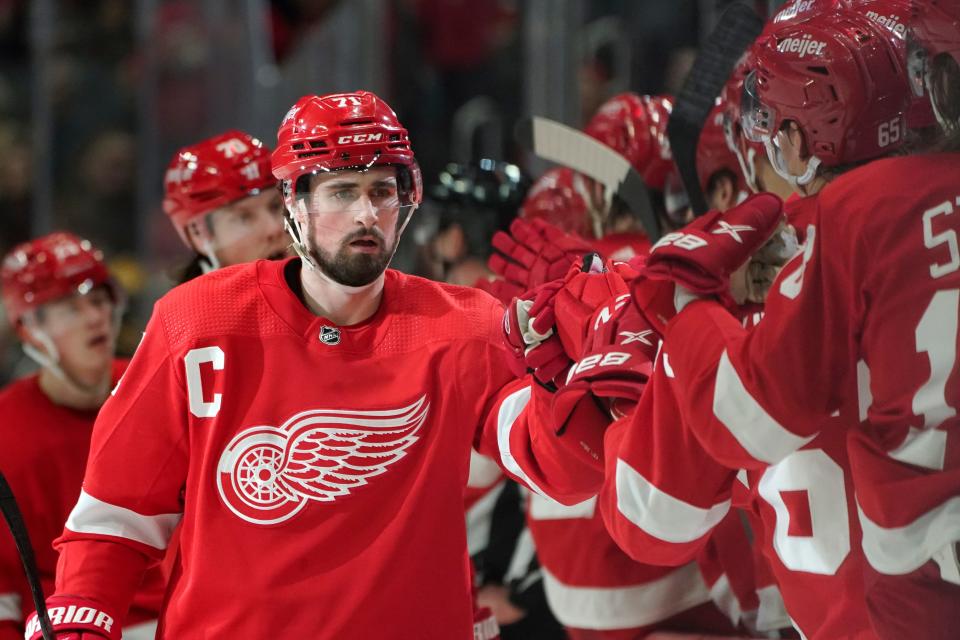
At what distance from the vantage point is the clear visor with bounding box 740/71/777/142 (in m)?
1.74

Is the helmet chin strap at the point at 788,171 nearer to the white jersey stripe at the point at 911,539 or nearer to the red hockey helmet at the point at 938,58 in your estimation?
the red hockey helmet at the point at 938,58

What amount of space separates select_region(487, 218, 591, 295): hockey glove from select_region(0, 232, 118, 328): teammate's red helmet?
1.17 meters

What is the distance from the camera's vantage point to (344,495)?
6.63 feet

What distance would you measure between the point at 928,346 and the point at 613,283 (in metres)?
0.54

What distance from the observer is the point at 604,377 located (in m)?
1.71

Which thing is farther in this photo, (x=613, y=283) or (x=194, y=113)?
(x=194, y=113)

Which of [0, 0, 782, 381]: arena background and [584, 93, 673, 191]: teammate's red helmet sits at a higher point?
[584, 93, 673, 191]: teammate's red helmet

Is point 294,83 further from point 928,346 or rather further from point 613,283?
point 928,346

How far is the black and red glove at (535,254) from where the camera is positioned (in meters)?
2.20

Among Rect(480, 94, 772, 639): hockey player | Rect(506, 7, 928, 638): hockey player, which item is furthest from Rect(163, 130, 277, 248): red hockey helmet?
Rect(506, 7, 928, 638): hockey player

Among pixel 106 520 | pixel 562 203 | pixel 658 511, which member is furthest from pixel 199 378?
→ pixel 562 203

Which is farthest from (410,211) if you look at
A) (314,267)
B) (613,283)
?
(613,283)

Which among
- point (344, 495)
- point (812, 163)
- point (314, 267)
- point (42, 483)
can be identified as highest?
point (812, 163)

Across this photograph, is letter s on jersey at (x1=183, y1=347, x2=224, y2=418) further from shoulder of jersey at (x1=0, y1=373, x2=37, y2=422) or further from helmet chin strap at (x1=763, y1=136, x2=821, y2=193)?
shoulder of jersey at (x1=0, y1=373, x2=37, y2=422)
